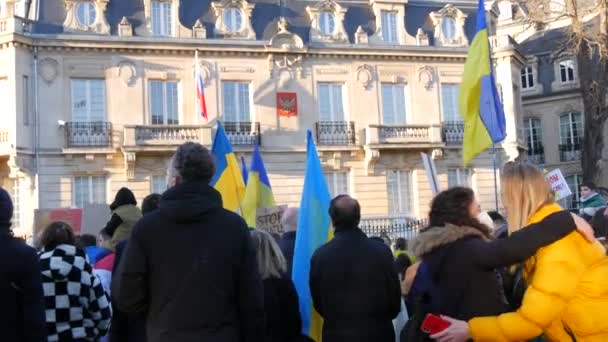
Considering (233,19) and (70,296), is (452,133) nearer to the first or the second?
(233,19)

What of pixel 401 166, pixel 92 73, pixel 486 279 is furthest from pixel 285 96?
pixel 486 279

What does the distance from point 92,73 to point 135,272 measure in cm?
2234

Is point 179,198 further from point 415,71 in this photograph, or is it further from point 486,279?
point 415,71

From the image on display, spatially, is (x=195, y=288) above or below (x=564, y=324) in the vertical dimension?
above

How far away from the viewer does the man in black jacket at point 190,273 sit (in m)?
3.72

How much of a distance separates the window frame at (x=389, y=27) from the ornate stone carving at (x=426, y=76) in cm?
156

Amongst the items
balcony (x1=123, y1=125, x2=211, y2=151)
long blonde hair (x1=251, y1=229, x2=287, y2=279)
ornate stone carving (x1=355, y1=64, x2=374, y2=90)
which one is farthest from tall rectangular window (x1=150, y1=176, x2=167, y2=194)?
long blonde hair (x1=251, y1=229, x2=287, y2=279)

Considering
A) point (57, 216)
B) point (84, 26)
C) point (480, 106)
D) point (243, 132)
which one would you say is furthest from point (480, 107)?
point (84, 26)

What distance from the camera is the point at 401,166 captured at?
89.9ft

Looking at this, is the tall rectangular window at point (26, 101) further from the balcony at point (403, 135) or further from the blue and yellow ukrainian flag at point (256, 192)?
the blue and yellow ukrainian flag at point (256, 192)

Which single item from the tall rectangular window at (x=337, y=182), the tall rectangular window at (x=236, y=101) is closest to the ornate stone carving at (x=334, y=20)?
the tall rectangular window at (x=236, y=101)

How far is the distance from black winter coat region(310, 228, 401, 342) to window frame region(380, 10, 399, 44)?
23.9m

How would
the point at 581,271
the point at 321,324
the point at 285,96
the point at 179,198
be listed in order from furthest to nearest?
the point at 285,96 < the point at 321,324 < the point at 179,198 < the point at 581,271

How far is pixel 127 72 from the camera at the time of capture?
25031 mm
